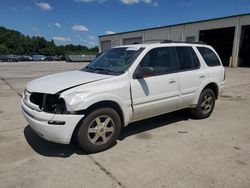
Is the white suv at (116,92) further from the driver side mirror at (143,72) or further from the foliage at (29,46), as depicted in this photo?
the foliage at (29,46)

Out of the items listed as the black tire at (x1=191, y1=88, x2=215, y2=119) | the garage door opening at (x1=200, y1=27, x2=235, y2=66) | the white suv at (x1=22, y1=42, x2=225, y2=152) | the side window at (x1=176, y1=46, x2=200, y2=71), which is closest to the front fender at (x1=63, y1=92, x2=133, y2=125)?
the white suv at (x1=22, y1=42, x2=225, y2=152)

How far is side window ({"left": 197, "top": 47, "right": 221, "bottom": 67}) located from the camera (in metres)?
5.61

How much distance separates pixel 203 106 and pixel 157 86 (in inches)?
72.3

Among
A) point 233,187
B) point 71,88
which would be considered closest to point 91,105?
point 71,88

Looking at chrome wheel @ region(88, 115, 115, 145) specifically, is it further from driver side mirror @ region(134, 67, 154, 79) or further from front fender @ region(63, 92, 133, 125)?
driver side mirror @ region(134, 67, 154, 79)

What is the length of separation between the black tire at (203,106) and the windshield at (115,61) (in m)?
2.09

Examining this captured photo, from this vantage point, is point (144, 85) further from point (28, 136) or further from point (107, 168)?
→ point (28, 136)

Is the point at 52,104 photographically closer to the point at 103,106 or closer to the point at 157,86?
the point at 103,106

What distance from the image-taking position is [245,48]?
2639 centimetres

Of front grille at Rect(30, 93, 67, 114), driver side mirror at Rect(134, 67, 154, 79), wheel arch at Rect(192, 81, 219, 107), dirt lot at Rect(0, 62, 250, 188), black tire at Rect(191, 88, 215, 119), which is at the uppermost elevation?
driver side mirror at Rect(134, 67, 154, 79)

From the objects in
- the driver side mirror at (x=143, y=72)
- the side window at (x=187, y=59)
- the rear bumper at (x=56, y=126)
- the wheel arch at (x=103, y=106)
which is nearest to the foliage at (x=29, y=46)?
the side window at (x=187, y=59)

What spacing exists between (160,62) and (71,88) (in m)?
1.98

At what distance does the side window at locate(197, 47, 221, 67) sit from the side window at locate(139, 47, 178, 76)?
1.06m

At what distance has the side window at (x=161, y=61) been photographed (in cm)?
452
